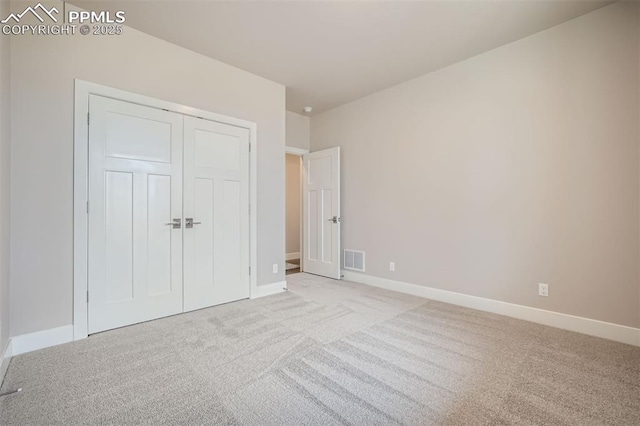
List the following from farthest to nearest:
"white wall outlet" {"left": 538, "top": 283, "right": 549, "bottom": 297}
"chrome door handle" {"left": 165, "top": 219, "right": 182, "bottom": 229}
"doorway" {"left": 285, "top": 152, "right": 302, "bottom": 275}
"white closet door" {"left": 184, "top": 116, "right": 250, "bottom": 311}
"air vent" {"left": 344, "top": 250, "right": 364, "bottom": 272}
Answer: "doorway" {"left": 285, "top": 152, "right": 302, "bottom": 275} < "air vent" {"left": 344, "top": 250, "right": 364, "bottom": 272} < "white closet door" {"left": 184, "top": 116, "right": 250, "bottom": 311} < "chrome door handle" {"left": 165, "top": 219, "right": 182, "bottom": 229} < "white wall outlet" {"left": 538, "top": 283, "right": 549, "bottom": 297}

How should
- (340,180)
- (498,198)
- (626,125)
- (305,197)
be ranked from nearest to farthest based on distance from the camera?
(626,125)
(498,198)
(340,180)
(305,197)

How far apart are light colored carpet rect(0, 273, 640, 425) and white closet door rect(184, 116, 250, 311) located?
492 mm

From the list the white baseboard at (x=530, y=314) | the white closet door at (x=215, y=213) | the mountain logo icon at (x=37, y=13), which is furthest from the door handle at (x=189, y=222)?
the white baseboard at (x=530, y=314)

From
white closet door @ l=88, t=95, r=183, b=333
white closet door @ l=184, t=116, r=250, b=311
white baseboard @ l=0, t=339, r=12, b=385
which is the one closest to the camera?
white baseboard @ l=0, t=339, r=12, b=385

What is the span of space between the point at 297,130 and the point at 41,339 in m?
4.20

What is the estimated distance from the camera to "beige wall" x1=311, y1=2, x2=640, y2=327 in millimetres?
2430

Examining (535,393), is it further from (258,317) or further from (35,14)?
(35,14)

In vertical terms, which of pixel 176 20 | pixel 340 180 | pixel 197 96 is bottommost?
pixel 340 180

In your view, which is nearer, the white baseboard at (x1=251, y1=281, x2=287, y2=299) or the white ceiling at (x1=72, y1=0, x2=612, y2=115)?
the white ceiling at (x1=72, y1=0, x2=612, y2=115)

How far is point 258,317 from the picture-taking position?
115 inches

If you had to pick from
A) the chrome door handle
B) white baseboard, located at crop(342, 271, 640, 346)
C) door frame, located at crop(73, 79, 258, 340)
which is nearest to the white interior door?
white baseboard, located at crop(342, 271, 640, 346)

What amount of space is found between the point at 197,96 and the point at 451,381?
3496mm

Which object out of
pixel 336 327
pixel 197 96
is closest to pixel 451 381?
pixel 336 327

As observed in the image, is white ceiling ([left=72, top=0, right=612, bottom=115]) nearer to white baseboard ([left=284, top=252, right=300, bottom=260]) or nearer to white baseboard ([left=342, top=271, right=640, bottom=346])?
white baseboard ([left=342, top=271, right=640, bottom=346])
